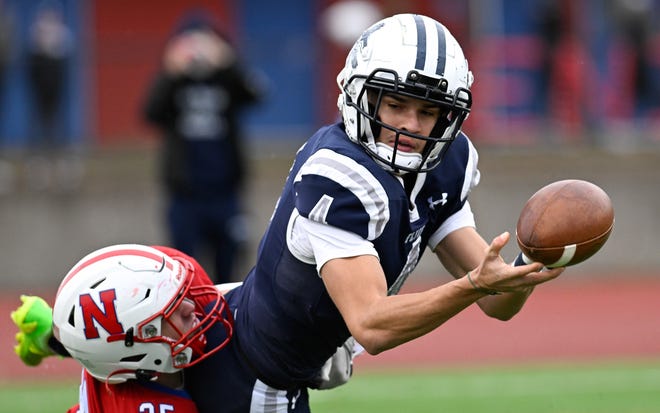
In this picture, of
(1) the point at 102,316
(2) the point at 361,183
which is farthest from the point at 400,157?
(1) the point at 102,316

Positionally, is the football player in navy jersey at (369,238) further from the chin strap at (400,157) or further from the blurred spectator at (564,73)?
the blurred spectator at (564,73)

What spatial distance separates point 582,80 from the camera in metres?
14.4

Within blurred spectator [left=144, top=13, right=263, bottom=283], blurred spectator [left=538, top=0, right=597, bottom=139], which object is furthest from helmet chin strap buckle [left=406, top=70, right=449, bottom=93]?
blurred spectator [left=538, top=0, right=597, bottom=139]

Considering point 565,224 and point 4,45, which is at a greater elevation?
point 565,224

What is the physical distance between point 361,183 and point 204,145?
5744mm

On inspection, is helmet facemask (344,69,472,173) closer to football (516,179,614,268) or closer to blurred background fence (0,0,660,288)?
→ football (516,179,614,268)

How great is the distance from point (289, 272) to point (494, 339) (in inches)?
245

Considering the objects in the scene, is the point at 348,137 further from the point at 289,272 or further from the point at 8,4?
the point at 8,4

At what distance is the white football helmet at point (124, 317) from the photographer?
400cm

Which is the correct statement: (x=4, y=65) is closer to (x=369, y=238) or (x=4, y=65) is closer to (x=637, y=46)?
(x=637, y=46)

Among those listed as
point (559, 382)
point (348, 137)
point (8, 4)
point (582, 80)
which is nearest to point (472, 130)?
point (582, 80)

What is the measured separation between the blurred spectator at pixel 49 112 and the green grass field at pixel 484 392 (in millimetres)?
4784

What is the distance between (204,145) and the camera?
9305 millimetres

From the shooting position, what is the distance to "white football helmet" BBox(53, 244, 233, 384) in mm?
4000
